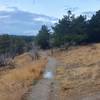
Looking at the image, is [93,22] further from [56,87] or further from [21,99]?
[21,99]

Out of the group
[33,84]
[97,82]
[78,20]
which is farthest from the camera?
[78,20]

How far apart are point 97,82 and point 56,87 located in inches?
94.4

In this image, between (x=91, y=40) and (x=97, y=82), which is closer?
(x=97, y=82)

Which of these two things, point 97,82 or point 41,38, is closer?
point 97,82

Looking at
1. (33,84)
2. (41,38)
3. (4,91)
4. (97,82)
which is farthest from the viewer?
(41,38)

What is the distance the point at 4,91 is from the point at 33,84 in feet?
15.5

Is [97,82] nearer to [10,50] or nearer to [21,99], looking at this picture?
[21,99]

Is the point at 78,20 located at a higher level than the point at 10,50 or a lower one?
higher

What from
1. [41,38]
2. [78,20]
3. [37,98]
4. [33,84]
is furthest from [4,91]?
[41,38]

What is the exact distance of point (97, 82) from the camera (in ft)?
76.1

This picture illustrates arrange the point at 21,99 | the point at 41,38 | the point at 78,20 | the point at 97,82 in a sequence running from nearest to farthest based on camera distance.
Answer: the point at 21,99 → the point at 97,82 → the point at 78,20 → the point at 41,38

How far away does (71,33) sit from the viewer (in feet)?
282

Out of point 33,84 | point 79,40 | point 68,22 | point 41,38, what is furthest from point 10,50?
point 33,84

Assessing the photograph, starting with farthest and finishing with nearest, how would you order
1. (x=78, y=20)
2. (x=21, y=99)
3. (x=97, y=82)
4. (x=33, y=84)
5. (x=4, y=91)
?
(x=78, y=20), (x=33, y=84), (x=97, y=82), (x=4, y=91), (x=21, y=99)
